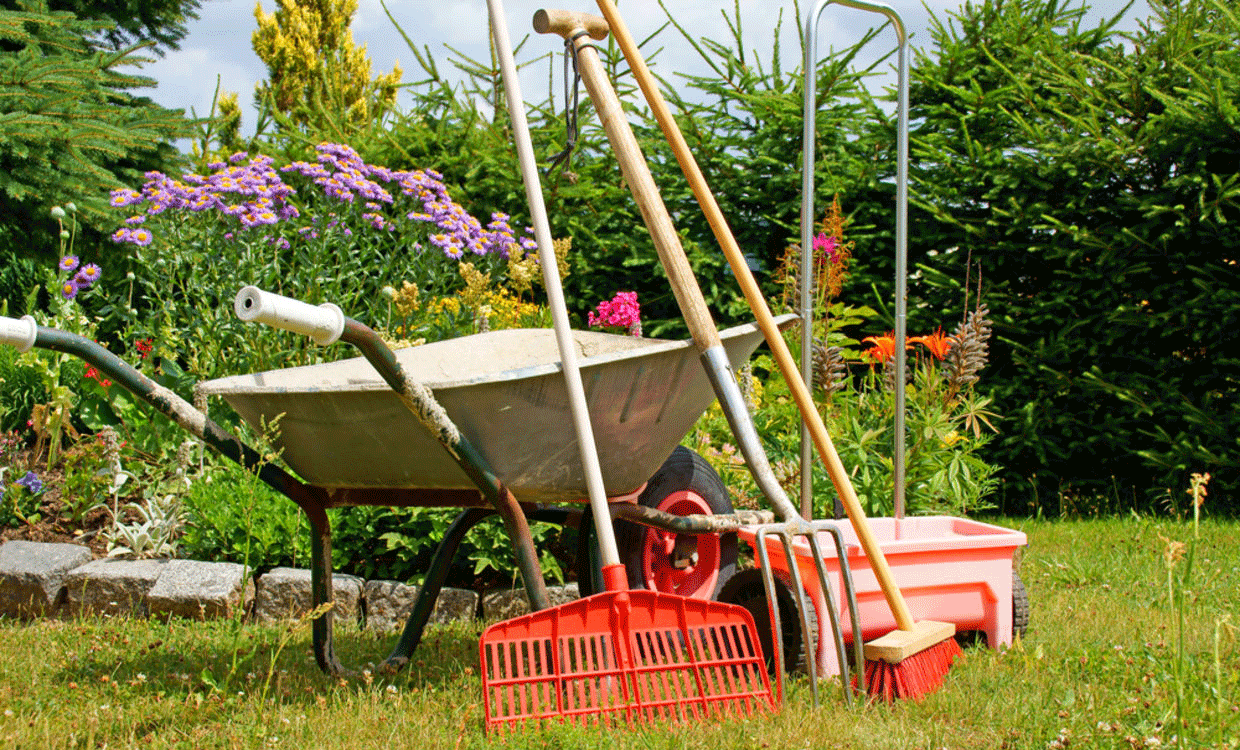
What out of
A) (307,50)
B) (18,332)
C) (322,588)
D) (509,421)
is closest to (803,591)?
(509,421)

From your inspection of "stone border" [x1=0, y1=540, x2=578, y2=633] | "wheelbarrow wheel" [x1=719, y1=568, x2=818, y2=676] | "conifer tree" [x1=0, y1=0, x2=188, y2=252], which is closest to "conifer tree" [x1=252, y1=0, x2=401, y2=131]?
"conifer tree" [x1=0, y1=0, x2=188, y2=252]

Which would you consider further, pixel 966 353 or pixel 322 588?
pixel 966 353

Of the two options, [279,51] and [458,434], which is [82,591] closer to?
[458,434]

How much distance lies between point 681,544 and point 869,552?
629mm

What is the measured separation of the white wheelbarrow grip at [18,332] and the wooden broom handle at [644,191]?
3.51 ft

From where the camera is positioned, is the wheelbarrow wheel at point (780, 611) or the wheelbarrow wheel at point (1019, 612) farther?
the wheelbarrow wheel at point (1019, 612)

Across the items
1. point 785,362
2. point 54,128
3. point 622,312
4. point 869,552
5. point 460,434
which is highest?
point 54,128

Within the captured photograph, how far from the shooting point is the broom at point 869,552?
1782 mm

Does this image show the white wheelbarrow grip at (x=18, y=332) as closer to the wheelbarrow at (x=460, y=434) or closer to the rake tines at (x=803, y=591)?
the wheelbarrow at (x=460, y=434)

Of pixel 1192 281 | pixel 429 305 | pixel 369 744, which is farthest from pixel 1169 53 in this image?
pixel 369 744

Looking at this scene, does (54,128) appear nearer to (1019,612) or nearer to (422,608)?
(422,608)

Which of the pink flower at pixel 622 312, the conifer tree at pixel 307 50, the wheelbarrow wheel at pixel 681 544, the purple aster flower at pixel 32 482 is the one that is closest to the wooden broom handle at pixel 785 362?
the wheelbarrow wheel at pixel 681 544

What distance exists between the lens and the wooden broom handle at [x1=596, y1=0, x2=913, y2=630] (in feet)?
6.15

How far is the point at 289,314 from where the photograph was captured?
52.2 inches
